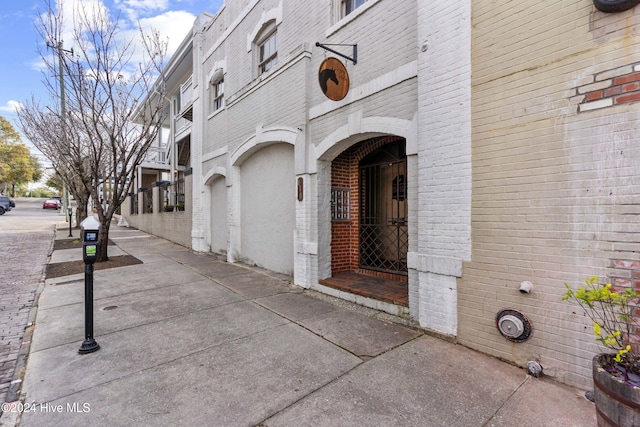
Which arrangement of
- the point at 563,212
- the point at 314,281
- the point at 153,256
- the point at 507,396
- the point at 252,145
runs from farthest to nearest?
the point at 153,256
the point at 252,145
the point at 314,281
the point at 563,212
the point at 507,396

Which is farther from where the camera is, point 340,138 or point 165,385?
point 340,138

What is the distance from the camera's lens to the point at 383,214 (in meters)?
5.87

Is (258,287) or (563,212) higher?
(563,212)

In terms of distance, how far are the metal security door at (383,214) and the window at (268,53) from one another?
145 inches

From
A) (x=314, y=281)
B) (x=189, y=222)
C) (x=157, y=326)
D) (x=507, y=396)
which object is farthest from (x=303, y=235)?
(x=189, y=222)

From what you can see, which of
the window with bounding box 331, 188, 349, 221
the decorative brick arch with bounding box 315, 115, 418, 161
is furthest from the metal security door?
the decorative brick arch with bounding box 315, 115, 418, 161

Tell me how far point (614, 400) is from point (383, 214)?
417 cm

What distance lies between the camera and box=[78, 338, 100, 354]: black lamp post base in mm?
3424

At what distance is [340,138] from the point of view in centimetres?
526

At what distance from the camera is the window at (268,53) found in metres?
7.51

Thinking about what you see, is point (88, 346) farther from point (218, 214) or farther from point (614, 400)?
point (218, 214)

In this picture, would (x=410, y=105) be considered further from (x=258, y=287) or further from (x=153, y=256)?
(x=153, y=256)

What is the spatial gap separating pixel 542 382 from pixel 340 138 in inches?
159

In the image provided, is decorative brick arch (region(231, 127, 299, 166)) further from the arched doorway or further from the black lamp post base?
the black lamp post base
